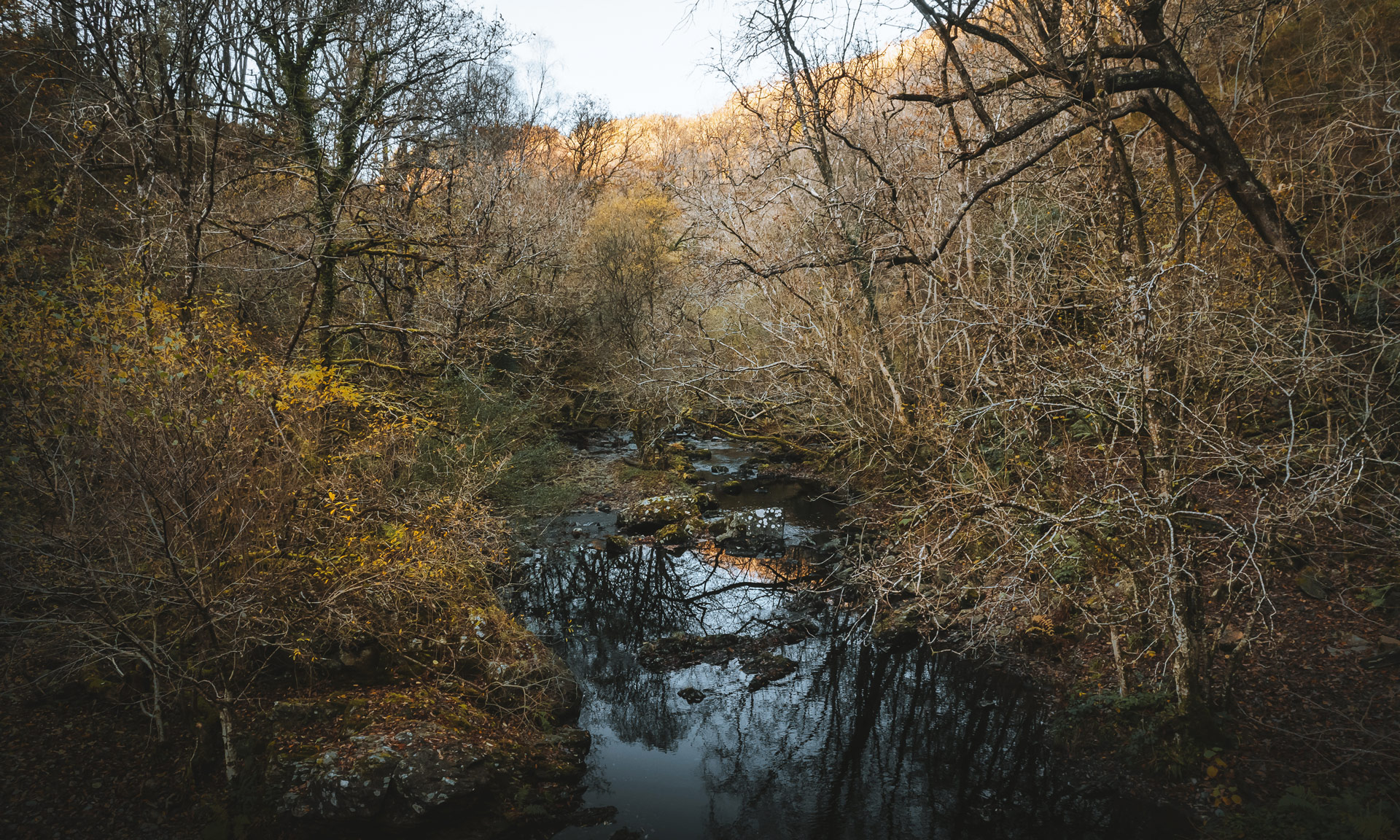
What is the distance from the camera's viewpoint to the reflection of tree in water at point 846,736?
659 centimetres

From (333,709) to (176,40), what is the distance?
304 inches

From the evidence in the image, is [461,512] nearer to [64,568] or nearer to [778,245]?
[64,568]

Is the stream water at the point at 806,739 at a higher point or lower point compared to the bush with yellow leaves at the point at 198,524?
lower

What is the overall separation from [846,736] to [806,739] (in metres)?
0.49

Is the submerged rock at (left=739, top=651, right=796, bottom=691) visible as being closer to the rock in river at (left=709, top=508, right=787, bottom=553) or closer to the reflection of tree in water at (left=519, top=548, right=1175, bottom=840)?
the reflection of tree in water at (left=519, top=548, right=1175, bottom=840)

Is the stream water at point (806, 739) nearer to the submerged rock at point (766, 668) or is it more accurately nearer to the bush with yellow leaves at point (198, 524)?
the submerged rock at point (766, 668)

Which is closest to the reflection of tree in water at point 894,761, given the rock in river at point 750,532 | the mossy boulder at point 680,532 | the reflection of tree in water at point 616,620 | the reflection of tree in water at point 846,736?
the reflection of tree in water at point 846,736

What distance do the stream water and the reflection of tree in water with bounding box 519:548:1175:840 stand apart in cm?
2

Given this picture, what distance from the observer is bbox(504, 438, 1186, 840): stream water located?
6.57 meters

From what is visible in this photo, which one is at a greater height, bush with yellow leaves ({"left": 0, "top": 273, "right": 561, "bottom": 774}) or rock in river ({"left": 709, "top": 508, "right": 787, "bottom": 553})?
bush with yellow leaves ({"left": 0, "top": 273, "right": 561, "bottom": 774})

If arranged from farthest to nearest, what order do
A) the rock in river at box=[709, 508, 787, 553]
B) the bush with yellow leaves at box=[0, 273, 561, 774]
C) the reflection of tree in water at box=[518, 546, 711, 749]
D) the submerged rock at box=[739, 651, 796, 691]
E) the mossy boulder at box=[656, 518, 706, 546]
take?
1. the mossy boulder at box=[656, 518, 706, 546]
2. the rock in river at box=[709, 508, 787, 553]
3. the submerged rock at box=[739, 651, 796, 691]
4. the reflection of tree in water at box=[518, 546, 711, 749]
5. the bush with yellow leaves at box=[0, 273, 561, 774]

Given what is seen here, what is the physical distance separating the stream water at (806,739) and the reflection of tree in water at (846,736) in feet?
0.06

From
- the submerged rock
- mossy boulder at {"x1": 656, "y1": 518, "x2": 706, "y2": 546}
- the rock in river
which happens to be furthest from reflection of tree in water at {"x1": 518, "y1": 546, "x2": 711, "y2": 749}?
the rock in river

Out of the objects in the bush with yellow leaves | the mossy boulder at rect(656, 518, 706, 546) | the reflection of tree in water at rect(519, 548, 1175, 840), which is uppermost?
the bush with yellow leaves
